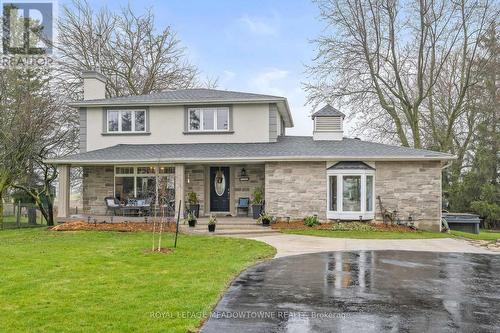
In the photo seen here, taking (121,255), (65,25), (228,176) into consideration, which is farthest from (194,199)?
(65,25)

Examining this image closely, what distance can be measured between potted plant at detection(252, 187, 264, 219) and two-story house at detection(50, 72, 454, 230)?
0.37 m

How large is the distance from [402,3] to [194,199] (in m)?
16.7

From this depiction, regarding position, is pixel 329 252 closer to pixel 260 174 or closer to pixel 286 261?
pixel 286 261

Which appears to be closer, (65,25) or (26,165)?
(26,165)

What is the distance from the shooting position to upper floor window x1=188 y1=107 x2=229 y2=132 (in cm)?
1964

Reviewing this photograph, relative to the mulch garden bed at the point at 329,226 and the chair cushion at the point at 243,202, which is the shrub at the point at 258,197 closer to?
the chair cushion at the point at 243,202

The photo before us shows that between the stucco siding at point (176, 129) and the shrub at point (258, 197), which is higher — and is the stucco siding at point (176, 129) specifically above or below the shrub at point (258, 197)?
above

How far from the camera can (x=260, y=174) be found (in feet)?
61.4

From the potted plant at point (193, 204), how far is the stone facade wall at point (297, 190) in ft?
9.82

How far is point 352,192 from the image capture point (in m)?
17.1

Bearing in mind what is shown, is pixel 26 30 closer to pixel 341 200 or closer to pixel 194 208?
pixel 194 208

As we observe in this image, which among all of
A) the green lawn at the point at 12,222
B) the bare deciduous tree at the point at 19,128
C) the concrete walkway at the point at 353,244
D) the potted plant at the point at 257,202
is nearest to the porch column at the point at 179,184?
the potted plant at the point at 257,202

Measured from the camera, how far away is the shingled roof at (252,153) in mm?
16891

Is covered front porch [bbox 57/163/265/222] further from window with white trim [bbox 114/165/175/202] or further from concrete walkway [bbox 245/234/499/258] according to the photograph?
concrete walkway [bbox 245/234/499/258]
